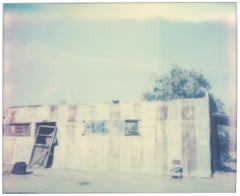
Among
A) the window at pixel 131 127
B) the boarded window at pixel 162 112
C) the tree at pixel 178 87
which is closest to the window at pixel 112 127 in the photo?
the window at pixel 131 127

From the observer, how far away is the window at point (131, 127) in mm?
14672

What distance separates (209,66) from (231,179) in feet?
16.7

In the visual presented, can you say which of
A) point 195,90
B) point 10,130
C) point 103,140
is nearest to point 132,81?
point 103,140

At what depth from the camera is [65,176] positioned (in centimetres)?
1362

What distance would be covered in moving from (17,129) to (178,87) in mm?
13522

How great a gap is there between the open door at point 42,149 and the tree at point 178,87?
9.26 m

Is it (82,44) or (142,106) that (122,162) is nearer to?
(142,106)

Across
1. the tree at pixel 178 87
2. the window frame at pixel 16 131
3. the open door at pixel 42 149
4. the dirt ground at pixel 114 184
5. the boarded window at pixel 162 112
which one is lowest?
the dirt ground at pixel 114 184

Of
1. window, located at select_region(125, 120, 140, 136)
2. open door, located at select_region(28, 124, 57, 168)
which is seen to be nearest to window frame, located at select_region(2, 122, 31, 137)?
open door, located at select_region(28, 124, 57, 168)

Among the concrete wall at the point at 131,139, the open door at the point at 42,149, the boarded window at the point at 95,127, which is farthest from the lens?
the open door at the point at 42,149

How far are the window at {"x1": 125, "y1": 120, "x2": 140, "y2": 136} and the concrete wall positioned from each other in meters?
0.19

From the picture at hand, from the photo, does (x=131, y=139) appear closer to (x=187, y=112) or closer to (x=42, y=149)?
(x=187, y=112)

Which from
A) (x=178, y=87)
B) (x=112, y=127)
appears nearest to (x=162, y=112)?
(x=112, y=127)

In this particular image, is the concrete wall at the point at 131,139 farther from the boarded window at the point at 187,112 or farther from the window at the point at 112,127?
the window at the point at 112,127
